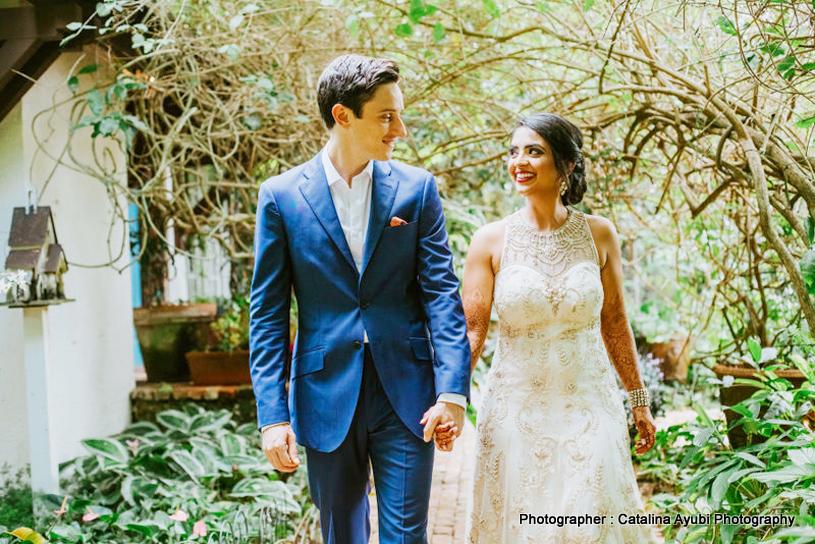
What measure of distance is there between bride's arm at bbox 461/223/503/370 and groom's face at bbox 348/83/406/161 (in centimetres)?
61

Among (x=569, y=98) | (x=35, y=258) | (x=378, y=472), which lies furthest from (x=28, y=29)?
(x=569, y=98)

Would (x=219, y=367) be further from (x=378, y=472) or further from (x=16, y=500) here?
(x=378, y=472)

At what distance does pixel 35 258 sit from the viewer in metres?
4.15

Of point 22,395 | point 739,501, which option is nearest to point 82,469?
point 22,395

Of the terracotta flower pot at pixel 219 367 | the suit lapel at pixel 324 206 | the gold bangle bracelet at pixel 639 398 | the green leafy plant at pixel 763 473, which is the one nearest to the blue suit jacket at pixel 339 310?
the suit lapel at pixel 324 206

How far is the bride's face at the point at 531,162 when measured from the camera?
107 inches

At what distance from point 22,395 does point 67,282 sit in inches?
30.4

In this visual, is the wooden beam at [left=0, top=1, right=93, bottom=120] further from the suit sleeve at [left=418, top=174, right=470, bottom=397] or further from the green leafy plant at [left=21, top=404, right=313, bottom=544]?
the suit sleeve at [left=418, top=174, right=470, bottom=397]

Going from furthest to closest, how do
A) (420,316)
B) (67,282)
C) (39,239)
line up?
1. (67,282)
2. (39,239)
3. (420,316)

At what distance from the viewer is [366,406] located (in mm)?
2387

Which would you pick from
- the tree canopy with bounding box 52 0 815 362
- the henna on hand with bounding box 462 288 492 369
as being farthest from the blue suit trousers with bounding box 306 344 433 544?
the tree canopy with bounding box 52 0 815 362

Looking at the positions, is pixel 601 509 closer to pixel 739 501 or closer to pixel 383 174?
pixel 739 501

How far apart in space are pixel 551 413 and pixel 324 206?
1.03 metres

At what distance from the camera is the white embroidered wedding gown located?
2.55 meters
